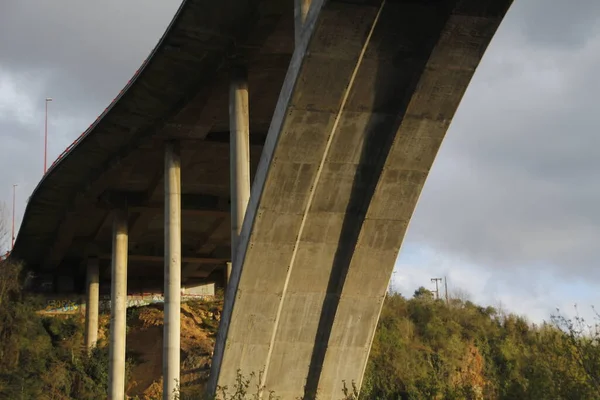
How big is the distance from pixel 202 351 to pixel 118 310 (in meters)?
7.93

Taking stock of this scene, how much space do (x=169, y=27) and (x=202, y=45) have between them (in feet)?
3.45

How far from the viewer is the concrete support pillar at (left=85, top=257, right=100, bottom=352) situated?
4312 cm

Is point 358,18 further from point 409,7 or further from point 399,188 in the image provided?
point 399,188

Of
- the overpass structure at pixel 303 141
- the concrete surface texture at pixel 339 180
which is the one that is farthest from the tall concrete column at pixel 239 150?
the concrete surface texture at pixel 339 180

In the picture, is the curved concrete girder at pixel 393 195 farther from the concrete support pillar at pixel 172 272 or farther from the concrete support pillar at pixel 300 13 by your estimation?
the concrete support pillar at pixel 172 272

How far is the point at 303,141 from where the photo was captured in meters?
18.1

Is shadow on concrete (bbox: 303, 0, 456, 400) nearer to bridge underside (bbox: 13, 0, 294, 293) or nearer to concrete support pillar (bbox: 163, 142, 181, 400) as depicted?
bridge underside (bbox: 13, 0, 294, 293)

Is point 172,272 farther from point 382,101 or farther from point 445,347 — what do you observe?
point 445,347

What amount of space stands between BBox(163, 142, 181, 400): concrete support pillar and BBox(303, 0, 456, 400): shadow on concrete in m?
6.00

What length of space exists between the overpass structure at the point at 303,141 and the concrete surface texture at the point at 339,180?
1.2 inches

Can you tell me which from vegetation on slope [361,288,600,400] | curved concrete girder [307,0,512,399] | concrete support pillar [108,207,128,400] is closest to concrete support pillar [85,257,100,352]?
concrete support pillar [108,207,128,400]

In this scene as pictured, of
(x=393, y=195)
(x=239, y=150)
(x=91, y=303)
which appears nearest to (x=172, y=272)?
(x=239, y=150)

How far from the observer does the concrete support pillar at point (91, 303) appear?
43.1m

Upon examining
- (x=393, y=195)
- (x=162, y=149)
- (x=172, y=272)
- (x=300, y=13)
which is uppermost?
(x=300, y=13)
